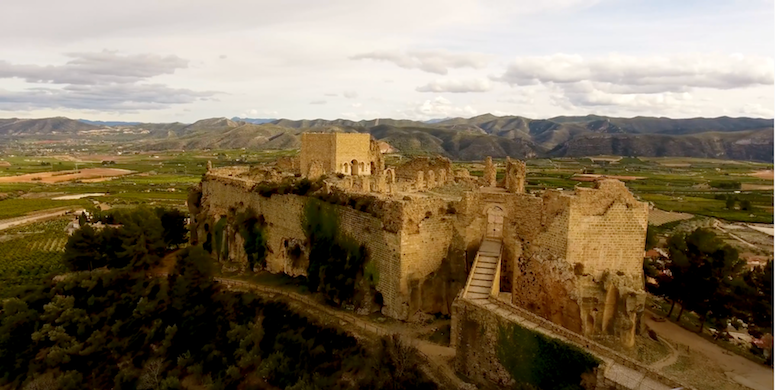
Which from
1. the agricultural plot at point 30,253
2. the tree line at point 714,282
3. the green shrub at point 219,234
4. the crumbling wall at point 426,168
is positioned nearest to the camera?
the tree line at point 714,282

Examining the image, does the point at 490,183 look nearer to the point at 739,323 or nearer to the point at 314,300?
the point at 314,300

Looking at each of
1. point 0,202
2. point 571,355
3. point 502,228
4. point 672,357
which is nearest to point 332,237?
point 502,228

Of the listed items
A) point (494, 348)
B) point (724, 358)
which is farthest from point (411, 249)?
point (724, 358)

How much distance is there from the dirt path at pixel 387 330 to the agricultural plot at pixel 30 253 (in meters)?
27.2

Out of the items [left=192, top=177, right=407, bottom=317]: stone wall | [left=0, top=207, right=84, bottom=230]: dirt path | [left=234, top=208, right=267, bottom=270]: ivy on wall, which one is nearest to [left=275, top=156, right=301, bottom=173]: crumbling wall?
[left=192, top=177, right=407, bottom=317]: stone wall

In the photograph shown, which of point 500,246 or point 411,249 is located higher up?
point 500,246

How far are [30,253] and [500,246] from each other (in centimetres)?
5911

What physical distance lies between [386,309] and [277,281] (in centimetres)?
835

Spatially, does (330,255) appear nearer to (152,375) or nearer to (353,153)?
(152,375)

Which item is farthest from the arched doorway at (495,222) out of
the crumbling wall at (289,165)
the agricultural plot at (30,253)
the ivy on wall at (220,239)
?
the agricultural plot at (30,253)

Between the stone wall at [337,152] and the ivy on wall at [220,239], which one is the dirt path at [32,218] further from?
the stone wall at [337,152]

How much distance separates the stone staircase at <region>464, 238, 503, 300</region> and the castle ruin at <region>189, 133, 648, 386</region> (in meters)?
0.04

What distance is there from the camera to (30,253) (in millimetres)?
58062

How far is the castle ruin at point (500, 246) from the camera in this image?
59.6ft
